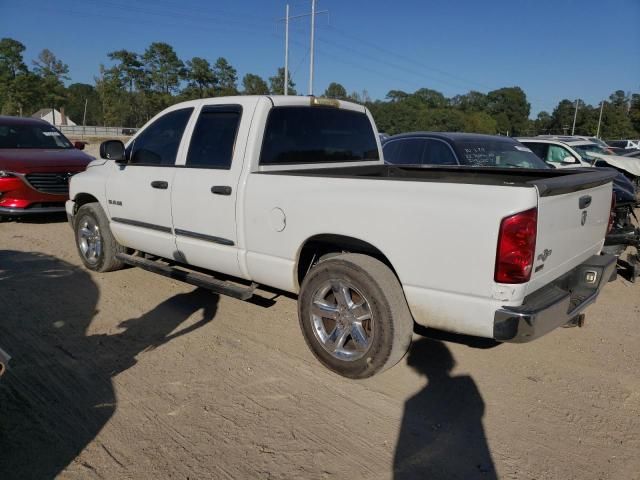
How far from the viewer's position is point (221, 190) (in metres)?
4.29

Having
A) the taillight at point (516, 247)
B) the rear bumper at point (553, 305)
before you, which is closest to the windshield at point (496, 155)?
the rear bumper at point (553, 305)

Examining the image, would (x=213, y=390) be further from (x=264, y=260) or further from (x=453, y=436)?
(x=453, y=436)

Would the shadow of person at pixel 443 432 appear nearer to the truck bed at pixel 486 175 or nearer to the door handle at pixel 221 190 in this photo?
the truck bed at pixel 486 175

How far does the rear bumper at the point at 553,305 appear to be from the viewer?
2914 mm

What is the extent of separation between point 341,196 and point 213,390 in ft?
5.22

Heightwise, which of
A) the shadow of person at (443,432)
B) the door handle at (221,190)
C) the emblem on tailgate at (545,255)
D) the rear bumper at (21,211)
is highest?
the door handle at (221,190)

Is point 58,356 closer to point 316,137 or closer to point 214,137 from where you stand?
point 214,137

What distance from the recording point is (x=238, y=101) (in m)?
4.48

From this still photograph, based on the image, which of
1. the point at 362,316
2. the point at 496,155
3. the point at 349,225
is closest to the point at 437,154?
the point at 496,155

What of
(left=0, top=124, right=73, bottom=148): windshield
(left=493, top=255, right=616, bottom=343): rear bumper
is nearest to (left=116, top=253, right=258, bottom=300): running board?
(left=493, top=255, right=616, bottom=343): rear bumper

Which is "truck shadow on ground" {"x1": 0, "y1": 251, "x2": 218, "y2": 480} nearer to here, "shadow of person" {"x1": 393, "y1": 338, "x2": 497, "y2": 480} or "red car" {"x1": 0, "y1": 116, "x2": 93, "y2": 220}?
"shadow of person" {"x1": 393, "y1": 338, "x2": 497, "y2": 480}

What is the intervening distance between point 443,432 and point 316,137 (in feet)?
9.25

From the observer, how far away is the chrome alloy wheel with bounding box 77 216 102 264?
5963 mm

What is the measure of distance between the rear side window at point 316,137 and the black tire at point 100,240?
254 centimetres
